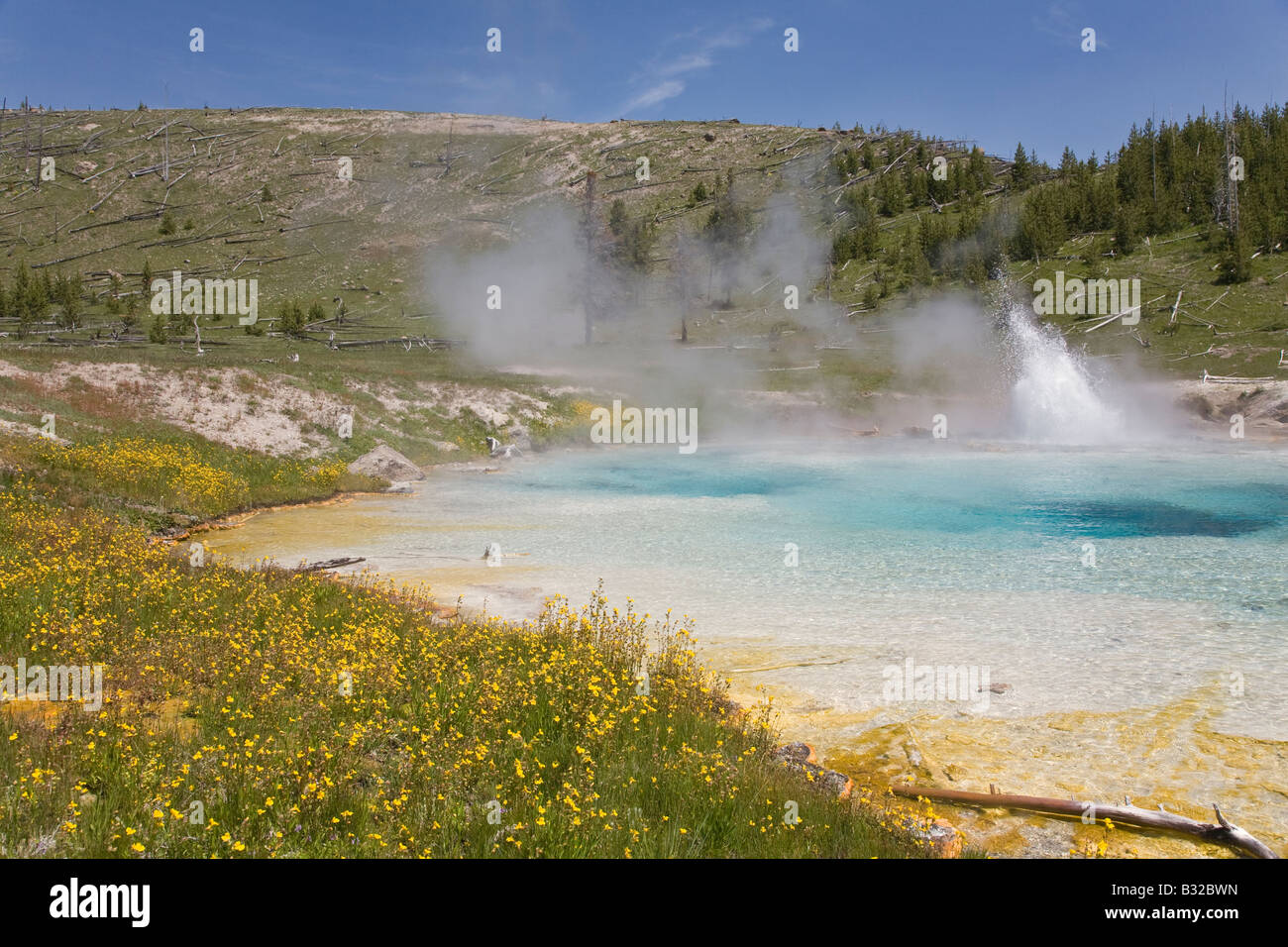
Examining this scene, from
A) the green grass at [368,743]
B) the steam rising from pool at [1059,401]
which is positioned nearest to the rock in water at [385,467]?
the green grass at [368,743]

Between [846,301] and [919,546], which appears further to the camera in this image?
[846,301]

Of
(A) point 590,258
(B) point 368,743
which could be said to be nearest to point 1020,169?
(A) point 590,258

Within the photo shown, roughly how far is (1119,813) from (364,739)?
19.6 feet

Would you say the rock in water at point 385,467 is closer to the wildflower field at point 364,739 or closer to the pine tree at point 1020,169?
the wildflower field at point 364,739

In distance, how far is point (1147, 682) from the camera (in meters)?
→ 9.54

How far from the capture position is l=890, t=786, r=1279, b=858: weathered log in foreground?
6086mm

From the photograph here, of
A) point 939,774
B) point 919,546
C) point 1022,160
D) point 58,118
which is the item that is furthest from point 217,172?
point 939,774

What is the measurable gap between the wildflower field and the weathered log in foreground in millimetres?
1226

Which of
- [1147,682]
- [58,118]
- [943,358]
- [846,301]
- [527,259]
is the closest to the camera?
[1147,682]

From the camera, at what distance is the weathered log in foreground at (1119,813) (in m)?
6.09

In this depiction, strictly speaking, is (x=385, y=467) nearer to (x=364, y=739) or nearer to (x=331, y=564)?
(x=331, y=564)
